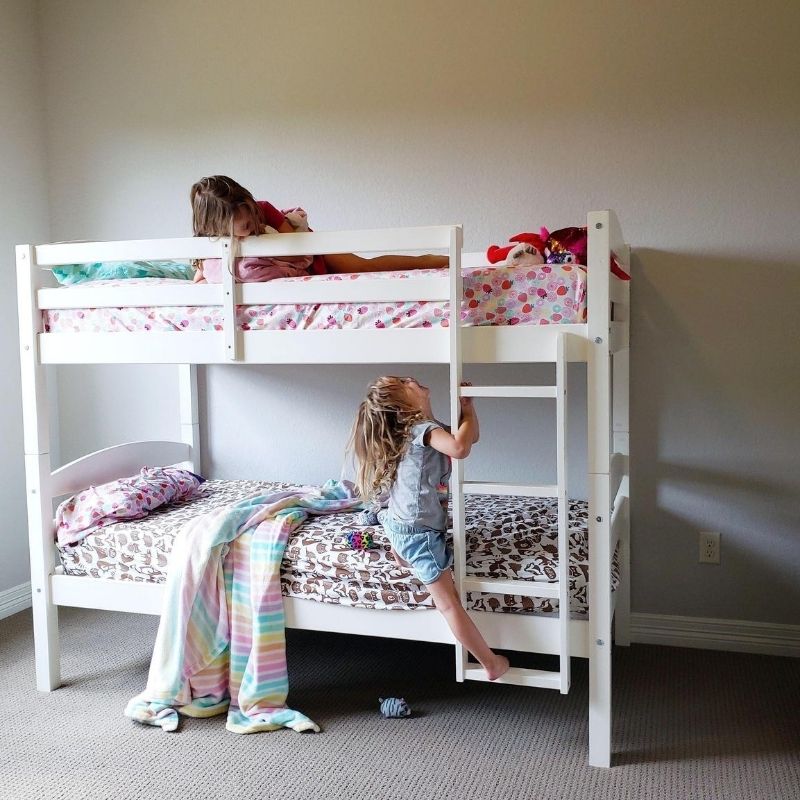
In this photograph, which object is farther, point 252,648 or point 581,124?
point 581,124

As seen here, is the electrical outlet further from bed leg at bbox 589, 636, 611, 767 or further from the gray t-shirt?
the gray t-shirt

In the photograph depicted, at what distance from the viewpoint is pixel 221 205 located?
2.48 m

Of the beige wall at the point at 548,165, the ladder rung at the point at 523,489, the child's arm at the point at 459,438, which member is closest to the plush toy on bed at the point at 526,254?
the child's arm at the point at 459,438

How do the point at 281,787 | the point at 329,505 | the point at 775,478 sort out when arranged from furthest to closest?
the point at 775,478
the point at 329,505
the point at 281,787

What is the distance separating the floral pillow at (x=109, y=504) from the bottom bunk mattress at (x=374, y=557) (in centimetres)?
3

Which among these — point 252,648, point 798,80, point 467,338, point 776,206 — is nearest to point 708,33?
point 798,80

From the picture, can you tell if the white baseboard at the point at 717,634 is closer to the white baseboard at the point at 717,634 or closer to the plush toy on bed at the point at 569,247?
the white baseboard at the point at 717,634

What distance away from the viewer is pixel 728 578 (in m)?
3.09

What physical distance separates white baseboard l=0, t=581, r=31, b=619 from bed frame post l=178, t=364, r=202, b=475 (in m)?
0.87

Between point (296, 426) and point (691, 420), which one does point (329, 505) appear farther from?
point (691, 420)

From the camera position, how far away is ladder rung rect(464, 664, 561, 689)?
2.27 meters

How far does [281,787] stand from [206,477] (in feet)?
5.57

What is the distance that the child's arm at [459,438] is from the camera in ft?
7.48

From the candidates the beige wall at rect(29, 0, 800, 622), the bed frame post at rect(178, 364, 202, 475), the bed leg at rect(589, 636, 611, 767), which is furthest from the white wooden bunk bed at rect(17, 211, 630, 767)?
the bed frame post at rect(178, 364, 202, 475)
